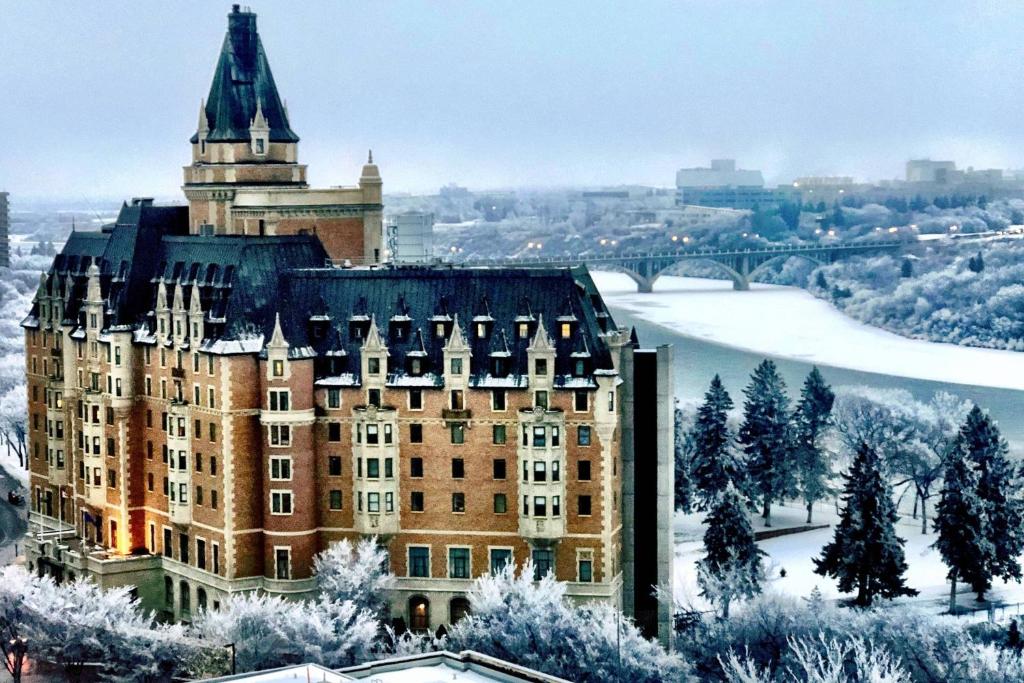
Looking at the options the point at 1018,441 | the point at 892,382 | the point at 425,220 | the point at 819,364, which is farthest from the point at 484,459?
the point at 819,364

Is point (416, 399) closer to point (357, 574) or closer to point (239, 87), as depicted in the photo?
point (357, 574)

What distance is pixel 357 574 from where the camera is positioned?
87500 millimetres

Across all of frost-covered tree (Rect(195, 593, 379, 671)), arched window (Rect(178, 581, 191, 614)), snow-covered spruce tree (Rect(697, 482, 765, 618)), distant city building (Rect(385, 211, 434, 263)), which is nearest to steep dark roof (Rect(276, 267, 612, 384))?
frost-covered tree (Rect(195, 593, 379, 671))

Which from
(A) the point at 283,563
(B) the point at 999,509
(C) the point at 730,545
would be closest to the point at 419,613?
(A) the point at 283,563

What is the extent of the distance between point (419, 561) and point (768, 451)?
105 feet

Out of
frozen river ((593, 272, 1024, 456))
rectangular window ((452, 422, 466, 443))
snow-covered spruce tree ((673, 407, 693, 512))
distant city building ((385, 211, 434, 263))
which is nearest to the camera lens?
rectangular window ((452, 422, 466, 443))

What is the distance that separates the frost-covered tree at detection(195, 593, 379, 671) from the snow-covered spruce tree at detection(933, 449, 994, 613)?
93.5ft

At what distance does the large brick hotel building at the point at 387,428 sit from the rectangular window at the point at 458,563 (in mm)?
88

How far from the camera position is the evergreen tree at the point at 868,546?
93.8m

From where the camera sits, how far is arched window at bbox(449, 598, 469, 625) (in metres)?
90.0

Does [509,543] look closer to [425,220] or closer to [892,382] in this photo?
[425,220]

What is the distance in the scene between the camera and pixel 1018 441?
134 meters

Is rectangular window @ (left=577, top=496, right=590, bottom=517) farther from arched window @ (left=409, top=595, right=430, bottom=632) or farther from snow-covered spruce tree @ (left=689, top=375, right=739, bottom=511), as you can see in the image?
snow-covered spruce tree @ (left=689, top=375, right=739, bottom=511)

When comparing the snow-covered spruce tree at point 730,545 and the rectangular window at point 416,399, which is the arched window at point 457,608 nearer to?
the rectangular window at point 416,399
